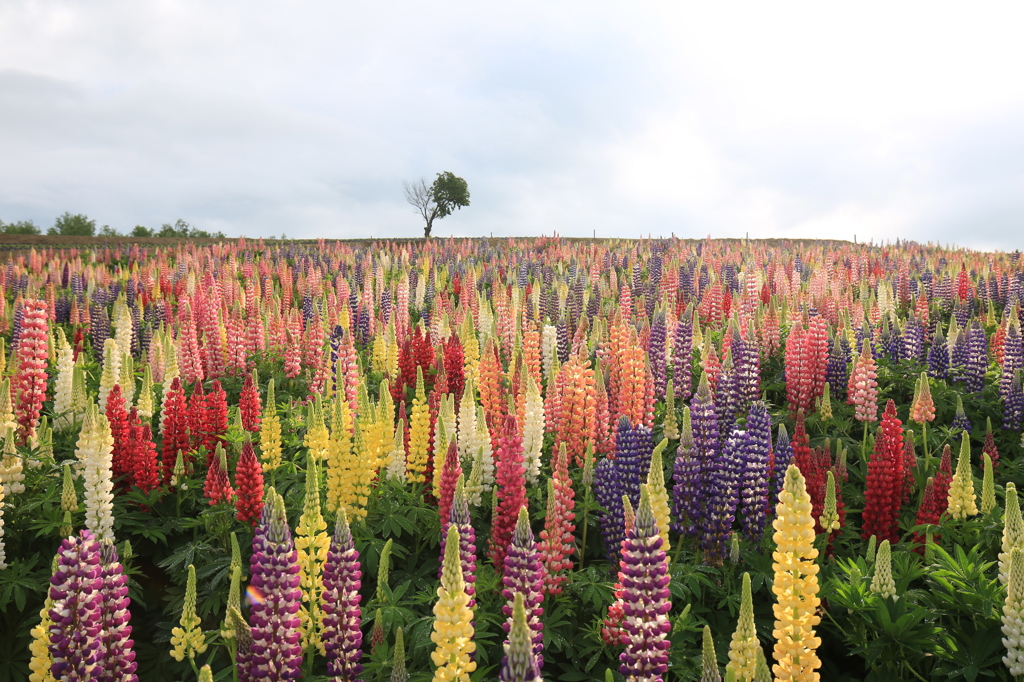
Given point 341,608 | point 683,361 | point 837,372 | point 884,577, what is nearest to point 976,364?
point 837,372

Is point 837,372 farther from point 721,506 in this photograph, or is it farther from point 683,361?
point 721,506

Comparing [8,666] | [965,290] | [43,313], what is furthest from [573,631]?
[965,290]

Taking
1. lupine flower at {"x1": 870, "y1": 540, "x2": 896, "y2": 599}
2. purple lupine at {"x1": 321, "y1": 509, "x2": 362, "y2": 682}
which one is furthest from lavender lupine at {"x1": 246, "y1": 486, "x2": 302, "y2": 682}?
lupine flower at {"x1": 870, "y1": 540, "x2": 896, "y2": 599}

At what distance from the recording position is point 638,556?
327 centimetres

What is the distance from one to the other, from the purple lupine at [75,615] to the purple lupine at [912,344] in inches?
405

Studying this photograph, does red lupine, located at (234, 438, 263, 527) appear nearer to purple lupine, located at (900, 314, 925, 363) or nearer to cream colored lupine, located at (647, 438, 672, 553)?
cream colored lupine, located at (647, 438, 672, 553)

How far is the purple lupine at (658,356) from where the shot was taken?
29.1ft

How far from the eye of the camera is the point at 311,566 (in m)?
4.05

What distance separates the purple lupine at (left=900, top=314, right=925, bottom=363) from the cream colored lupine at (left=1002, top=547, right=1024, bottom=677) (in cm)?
688

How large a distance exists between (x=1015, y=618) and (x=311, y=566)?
410 cm

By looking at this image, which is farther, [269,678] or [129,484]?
[129,484]

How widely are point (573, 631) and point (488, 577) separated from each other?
713mm

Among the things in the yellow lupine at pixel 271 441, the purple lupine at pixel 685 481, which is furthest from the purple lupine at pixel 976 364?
the yellow lupine at pixel 271 441

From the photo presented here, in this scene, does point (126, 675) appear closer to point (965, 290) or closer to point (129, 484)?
point (129, 484)
